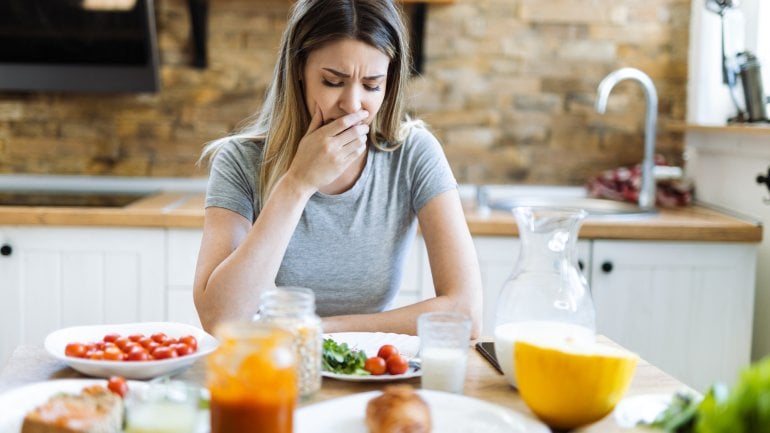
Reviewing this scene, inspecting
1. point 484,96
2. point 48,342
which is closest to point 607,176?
point 484,96

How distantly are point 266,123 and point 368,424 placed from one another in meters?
1.11

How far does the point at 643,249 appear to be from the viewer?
266 cm

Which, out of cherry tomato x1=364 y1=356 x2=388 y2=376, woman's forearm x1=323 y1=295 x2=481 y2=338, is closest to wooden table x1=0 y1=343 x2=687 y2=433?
cherry tomato x1=364 y1=356 x2=388 y2=376

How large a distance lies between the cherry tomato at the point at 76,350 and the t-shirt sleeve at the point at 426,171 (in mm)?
850

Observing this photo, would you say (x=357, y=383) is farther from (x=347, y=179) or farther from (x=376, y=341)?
(x=347, y=179)

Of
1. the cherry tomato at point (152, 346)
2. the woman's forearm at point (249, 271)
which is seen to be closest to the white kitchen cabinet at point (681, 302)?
the woman's forearm at point (249, 271)

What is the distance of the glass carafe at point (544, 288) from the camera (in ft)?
3.96

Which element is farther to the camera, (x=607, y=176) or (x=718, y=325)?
(x=607, y=176)

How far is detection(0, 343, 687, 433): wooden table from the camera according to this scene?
1224 millimetres

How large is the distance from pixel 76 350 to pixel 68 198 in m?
1.79

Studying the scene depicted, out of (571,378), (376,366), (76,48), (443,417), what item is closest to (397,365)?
(376,366)

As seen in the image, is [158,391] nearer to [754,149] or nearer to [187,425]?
[187,425]

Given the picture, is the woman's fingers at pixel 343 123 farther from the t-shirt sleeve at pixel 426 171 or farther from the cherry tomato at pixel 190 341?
the cherry tomato at pixel 190 341

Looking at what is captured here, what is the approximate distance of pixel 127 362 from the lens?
1227 millimetres
